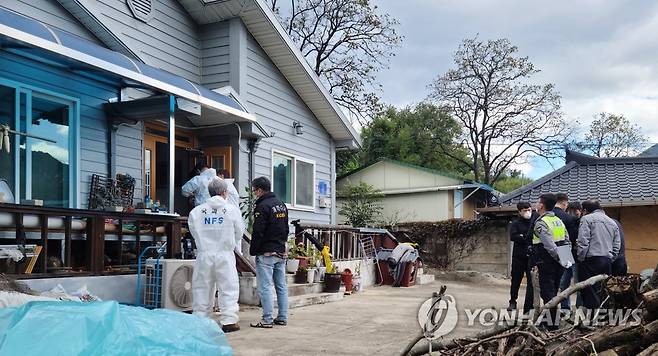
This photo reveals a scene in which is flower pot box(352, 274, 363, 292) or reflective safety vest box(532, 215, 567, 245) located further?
flower pot box(352, 274, 363, 292)

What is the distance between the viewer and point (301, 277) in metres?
8.77

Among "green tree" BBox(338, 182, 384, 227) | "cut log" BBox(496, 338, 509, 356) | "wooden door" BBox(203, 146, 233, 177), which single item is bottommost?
"cut log" BBox(496, 338, 509, 356)

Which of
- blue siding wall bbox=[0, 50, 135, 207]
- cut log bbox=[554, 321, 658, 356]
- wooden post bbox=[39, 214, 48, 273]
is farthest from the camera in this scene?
blue siding wall bbox=[0, 50, 135, 207]

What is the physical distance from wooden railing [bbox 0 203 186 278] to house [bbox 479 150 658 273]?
348 inches

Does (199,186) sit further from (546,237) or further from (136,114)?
(546,237)

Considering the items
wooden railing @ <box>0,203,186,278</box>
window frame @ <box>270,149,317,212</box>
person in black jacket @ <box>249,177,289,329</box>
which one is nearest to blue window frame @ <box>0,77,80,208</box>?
wooden railing @ <box>0,203,186,278</box>

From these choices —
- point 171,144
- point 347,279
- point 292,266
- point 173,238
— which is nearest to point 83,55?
point 171,144

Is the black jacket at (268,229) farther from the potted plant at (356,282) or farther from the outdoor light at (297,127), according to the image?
the outdoor light at (297,127)

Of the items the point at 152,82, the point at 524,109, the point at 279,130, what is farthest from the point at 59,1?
the point at 524,109

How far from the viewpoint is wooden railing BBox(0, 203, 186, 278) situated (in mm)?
5612

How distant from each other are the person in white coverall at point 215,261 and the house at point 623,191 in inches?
349

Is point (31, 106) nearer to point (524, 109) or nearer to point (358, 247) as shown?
A: point (358, 247)

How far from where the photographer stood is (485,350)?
2625mm

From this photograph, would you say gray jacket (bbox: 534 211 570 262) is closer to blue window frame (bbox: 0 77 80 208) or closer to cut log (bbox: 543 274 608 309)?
cut log (bbox: 543 274 608 309)
